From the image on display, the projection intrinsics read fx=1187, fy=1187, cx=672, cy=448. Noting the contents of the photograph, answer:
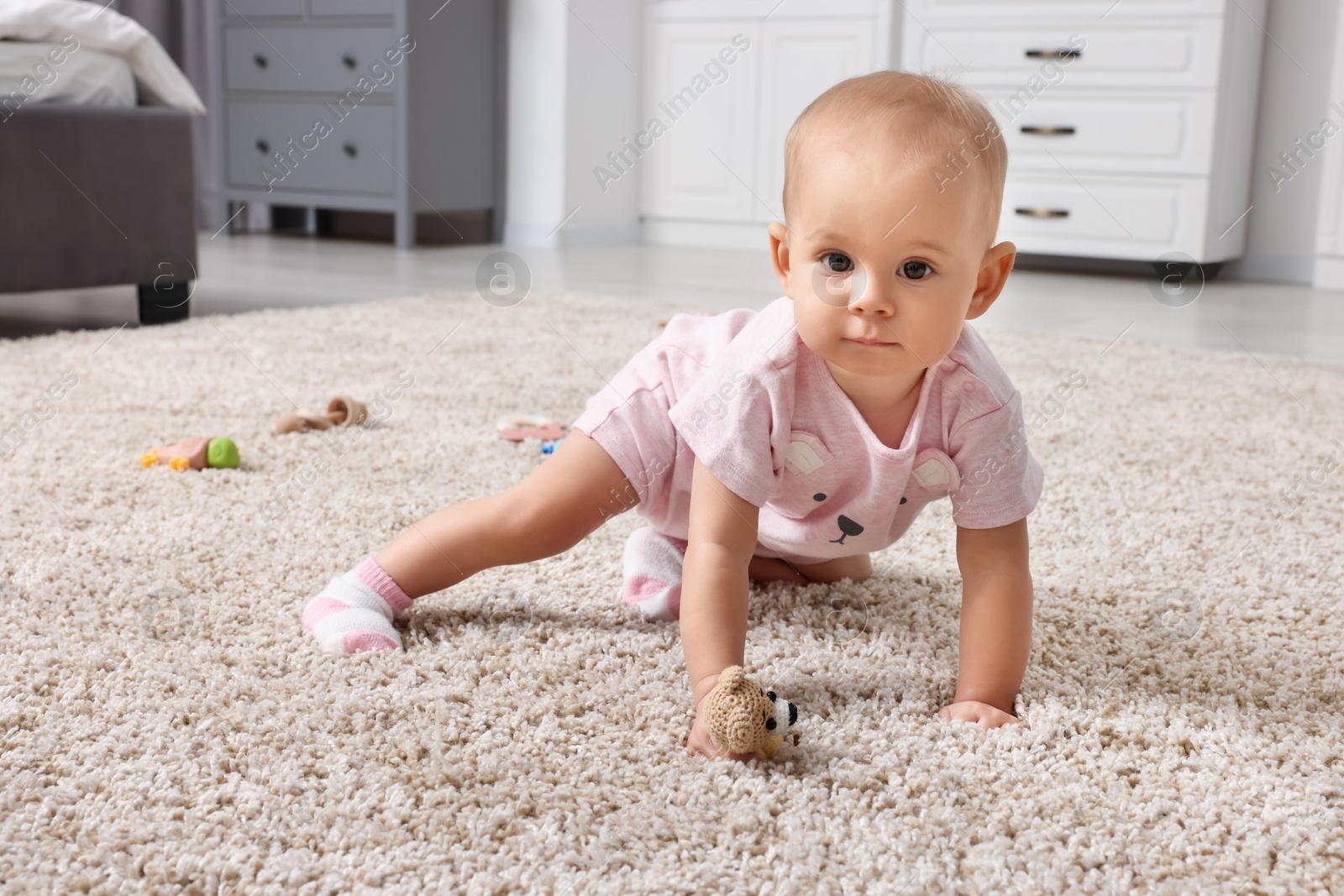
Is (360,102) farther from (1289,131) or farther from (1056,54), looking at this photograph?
(1289,131)

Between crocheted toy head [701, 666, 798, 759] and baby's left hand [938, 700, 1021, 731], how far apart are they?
0.11m

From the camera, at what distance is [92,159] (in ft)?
6.37

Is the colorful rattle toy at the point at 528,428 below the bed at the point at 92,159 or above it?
below

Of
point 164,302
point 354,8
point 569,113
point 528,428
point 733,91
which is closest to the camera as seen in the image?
point 528,428

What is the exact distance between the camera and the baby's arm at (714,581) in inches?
25.2

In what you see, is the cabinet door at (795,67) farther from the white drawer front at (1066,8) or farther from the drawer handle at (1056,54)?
the drawer handle at (1056,54)

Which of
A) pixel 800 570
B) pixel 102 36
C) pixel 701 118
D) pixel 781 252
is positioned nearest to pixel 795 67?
pixel 701 118

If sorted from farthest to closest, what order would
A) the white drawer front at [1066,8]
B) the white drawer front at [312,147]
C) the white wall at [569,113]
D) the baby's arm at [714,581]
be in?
the white wall at [569,113] → the white drawer front at [312,147] → the white drawer front at [1066,8] → the baby's arm at [714,581]

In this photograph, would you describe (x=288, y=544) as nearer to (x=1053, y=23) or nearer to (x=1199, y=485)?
(x=1199, y=485)

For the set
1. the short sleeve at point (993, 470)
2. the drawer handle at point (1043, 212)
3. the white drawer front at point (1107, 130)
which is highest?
the white drawer front at point (1107, 130)

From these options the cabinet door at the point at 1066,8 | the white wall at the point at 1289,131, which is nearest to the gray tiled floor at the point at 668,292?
the white wall at the point at 1289,131

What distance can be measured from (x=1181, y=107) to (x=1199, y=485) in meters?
2.03

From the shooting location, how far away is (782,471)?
0.70m

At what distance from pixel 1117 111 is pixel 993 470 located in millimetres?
2590
